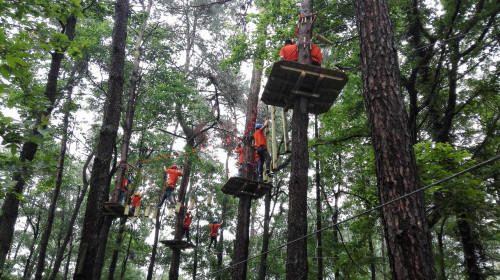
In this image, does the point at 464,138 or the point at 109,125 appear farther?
the point at 464,138

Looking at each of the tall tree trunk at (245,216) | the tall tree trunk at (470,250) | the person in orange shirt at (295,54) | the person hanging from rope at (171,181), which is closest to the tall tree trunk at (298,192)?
the person in orange shirt at (295,54)

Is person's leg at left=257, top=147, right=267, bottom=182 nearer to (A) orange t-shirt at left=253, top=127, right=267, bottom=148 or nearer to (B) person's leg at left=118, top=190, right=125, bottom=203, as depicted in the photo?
(A) orange t-shirt at left=253, top=127, right=267, bottom=148

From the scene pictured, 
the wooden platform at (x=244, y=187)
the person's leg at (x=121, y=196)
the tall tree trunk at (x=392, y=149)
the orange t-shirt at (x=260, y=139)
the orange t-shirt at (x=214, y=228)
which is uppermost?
the orange t-shirt at (x=260, y=139)

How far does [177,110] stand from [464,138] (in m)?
9.86

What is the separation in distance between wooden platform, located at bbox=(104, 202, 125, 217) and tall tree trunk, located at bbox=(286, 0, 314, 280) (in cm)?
589

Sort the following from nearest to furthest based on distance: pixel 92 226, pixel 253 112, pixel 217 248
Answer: pixel 92 226, pixel 253 112, pixel 217 248

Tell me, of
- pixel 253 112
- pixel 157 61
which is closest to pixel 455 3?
pixel 253 112

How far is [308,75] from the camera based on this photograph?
5750mm

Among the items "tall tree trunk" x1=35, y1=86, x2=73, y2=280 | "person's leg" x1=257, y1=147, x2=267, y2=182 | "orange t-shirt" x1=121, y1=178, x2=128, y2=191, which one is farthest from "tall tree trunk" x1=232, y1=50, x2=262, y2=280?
"tall tree trunk" x1=35, y1=86, x2=73, y2=280

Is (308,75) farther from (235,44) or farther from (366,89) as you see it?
(235,44)

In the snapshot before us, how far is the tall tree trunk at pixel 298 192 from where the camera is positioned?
527 centimetres

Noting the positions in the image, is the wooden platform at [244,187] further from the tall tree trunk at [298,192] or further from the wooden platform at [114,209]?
the wooden platform at [114,209]

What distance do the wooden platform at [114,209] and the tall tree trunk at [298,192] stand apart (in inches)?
232

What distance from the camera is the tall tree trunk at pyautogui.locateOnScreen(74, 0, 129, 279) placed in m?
4.71
